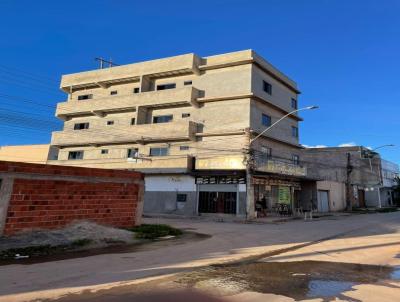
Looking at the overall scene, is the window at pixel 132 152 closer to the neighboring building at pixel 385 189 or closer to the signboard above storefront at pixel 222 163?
the signboard above storefront at pixel 222 163

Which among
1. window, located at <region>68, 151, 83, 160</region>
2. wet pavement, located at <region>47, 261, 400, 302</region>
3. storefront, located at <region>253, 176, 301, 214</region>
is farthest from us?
window, located at <region>68, 151, 83, 160</region>

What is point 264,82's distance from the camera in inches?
1542

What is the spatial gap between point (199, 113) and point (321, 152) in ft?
105

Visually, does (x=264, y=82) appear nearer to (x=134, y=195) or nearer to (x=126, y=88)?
(x=126, y=88)

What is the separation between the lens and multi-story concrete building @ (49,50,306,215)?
114 feet

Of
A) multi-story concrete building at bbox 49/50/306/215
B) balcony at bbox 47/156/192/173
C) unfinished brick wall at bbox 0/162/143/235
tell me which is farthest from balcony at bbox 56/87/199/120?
unfinished brick wall at bbox 0/162/143/235

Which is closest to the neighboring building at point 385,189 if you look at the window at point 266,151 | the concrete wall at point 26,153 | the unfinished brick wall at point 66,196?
the window at point 266,151

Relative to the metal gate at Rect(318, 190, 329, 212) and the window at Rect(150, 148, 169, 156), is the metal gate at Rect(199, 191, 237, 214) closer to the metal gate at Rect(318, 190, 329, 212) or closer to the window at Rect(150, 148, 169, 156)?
the window at Rect(150, 148, 169, 156)

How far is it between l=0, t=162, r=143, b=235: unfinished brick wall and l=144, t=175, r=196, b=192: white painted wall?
1937 cm

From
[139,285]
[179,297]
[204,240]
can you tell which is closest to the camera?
[179,297]

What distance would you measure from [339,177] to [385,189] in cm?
1915

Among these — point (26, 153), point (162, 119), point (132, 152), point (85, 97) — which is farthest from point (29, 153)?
point (162, 119)

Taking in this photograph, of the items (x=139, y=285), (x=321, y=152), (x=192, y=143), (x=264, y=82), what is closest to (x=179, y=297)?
(x=139, y=285)

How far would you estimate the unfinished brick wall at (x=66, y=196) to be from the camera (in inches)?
462
